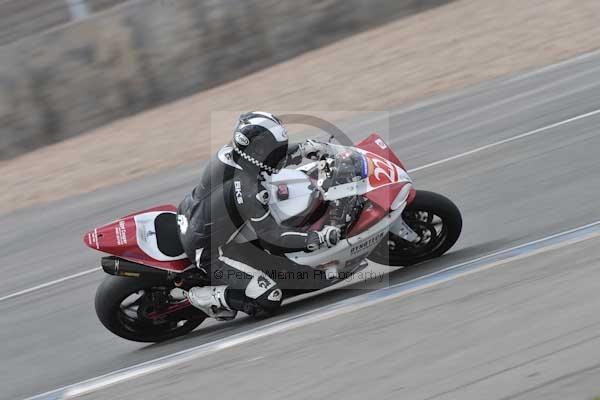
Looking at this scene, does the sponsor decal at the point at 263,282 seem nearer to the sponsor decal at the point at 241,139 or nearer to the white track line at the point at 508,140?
the sponsor decal at the point at 241,139

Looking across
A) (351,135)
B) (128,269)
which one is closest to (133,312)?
(128,269)

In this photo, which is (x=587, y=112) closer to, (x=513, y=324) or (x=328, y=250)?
(x=328, y=250)

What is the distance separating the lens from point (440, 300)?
5473 mm

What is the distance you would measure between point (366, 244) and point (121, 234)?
1836mm

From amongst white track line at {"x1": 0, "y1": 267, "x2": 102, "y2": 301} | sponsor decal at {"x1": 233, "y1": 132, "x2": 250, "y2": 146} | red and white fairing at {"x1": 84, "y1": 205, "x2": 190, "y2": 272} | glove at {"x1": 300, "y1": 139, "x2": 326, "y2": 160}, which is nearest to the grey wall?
white track line at {"x1": 0, "y1": 267, "x2": 102, "y2": 301}

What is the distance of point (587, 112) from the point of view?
9.96 m

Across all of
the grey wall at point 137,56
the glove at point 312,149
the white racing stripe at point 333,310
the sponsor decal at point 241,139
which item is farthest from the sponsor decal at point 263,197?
the grey wall at point 137,56

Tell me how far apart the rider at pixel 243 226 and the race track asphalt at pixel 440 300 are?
0.32 metres

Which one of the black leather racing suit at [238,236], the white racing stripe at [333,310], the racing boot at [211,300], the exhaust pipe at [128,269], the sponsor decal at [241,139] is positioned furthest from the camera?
the racing boot at [211,300]

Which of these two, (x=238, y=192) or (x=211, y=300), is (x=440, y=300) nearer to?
(x=238, y=192)

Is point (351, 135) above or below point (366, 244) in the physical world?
above

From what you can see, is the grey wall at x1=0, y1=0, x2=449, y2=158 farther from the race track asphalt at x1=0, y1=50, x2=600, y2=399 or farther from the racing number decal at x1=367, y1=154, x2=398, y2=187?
the racing number decal at x1=367, y1=154, x2=398, y2=187

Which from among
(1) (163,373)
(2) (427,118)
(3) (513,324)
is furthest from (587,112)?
(1) (163,373)

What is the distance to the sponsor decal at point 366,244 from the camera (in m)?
6.35
